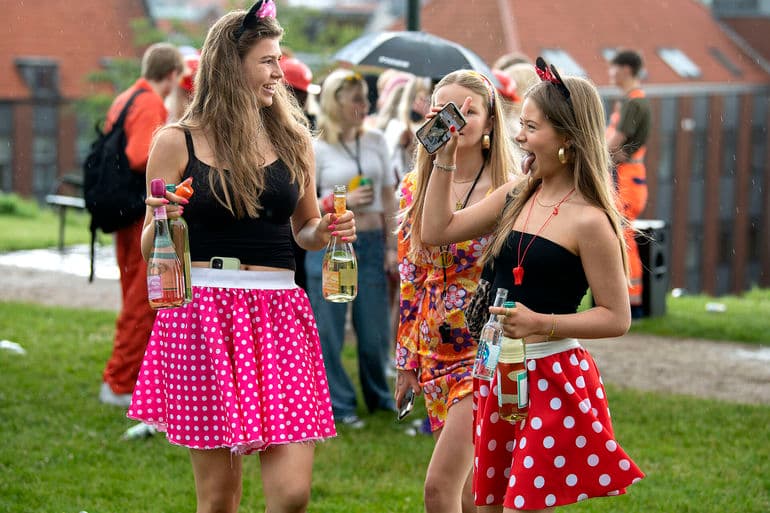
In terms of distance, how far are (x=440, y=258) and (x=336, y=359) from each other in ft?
9.71

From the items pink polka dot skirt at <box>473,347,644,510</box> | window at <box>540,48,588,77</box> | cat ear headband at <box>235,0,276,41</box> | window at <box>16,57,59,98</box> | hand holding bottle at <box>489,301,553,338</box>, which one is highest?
window at <box>540,48,588,77</box>

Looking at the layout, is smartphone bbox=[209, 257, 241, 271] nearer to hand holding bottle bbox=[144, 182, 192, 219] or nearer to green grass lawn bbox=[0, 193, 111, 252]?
hand holding bottle bbox=[144, 182, 192, 219]

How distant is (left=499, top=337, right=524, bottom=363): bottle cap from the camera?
3.50 meters

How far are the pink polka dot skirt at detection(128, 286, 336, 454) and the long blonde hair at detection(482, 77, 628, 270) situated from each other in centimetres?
111

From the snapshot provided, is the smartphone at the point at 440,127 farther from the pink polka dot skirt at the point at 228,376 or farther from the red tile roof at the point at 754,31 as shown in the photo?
the red tile roof at the point at 754,31

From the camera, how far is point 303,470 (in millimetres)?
3859

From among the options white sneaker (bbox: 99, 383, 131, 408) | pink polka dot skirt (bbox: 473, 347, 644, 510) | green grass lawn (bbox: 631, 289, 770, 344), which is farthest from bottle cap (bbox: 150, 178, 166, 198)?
green grass lawn (bbox: 631, 289, 770, 344)

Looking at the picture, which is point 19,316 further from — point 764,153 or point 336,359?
point 764,153

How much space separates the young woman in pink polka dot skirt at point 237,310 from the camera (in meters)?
3.83

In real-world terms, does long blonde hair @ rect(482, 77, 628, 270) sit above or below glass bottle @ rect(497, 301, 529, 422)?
above

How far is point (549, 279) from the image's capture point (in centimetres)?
367

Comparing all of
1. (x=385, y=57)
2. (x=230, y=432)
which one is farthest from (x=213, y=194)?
(x=385, y=57)

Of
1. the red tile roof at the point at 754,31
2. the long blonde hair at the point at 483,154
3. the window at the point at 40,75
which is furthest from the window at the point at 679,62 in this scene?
the long blonde hair at the point at 483,154

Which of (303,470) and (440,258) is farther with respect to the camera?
(440,258)
